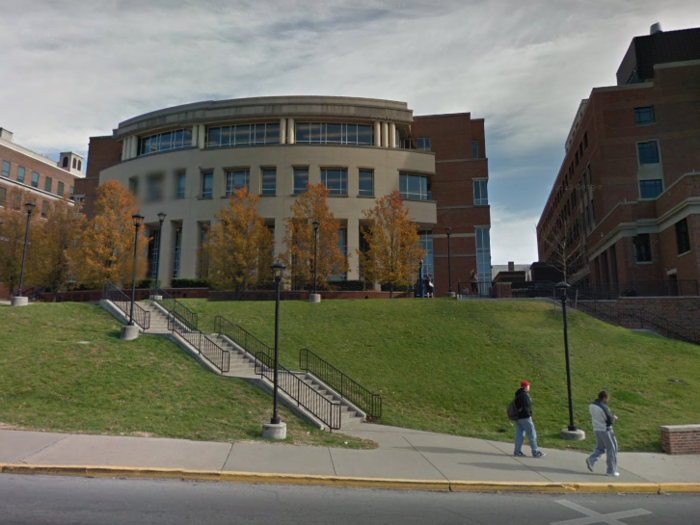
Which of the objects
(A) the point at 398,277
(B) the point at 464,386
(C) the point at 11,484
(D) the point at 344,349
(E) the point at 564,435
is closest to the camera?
(C) the point at 11,484

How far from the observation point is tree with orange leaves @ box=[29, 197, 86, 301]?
110ft

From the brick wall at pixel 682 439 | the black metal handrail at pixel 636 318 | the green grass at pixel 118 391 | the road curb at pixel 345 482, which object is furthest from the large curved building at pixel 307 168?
the road curb at pixel 345 482

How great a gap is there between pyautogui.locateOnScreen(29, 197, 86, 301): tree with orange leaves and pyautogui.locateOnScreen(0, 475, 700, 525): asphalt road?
28949mm

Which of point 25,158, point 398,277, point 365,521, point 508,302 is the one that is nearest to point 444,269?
point 398,277

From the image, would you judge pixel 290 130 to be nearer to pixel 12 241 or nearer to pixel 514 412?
pixel 12 241

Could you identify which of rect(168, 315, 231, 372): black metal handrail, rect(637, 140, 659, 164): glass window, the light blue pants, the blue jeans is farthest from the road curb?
rect(637, 140, 659, 164): glass window

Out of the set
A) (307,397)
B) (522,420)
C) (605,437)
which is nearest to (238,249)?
(307,397)

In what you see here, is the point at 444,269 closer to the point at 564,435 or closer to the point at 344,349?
the point at 344,349

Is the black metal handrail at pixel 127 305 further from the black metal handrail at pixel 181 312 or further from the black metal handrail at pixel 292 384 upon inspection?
the black metal handrail at pixel 292 384

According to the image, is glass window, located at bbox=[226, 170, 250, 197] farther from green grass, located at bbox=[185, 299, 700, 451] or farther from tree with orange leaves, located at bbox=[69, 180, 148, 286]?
green grass, located at bbox=[185, 299, 700, 451]

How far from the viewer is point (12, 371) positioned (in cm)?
1402

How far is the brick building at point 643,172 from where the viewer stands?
3139 centimetres

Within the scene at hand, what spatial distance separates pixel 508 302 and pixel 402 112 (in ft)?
85.5

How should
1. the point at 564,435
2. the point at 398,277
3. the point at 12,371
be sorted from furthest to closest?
the point at 398,277, the point at 12,371, the point at 564,435
